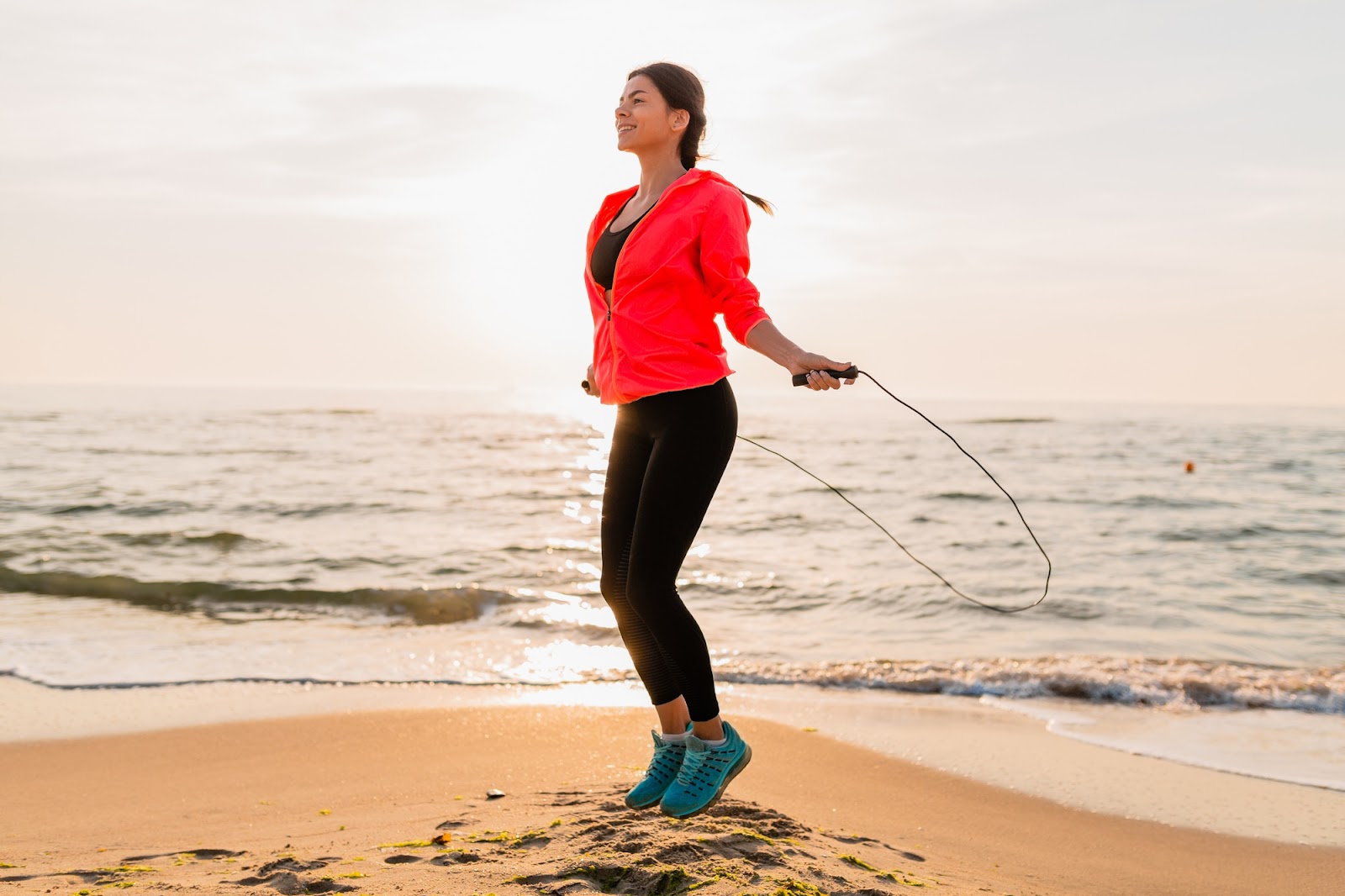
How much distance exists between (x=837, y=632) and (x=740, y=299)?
6.39 m

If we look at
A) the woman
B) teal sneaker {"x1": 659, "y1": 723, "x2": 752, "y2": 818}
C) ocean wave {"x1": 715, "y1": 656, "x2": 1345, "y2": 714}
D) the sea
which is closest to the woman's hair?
the woman

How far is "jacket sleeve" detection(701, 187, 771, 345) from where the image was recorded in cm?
272

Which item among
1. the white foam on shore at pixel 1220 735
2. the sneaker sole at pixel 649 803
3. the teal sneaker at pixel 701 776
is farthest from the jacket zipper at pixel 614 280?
the white foam on shore at pixel 1220 735

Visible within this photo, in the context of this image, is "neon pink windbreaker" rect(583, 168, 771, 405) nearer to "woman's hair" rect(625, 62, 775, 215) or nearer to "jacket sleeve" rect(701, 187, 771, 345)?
"jacket sleeve" rect(701, 187, 771, 345)

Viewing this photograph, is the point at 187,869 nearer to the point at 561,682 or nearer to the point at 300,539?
the point at 561,682

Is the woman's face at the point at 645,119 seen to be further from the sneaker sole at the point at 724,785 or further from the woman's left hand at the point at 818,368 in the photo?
the sneaker sole at the point at 724,785

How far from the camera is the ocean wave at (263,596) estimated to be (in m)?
9.58

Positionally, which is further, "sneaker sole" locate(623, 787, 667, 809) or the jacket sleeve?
"sneaker sole" locate(623, 787, 667, 809)

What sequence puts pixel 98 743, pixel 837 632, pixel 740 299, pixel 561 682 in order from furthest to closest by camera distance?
pixel 837 632
pixel 561 682
pixel 98 743
pixel 740 299

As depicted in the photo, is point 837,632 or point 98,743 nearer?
point 98,743

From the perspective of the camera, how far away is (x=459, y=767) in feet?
16.1

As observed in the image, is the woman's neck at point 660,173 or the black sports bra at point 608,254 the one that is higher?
the woman's neck at point 660,173

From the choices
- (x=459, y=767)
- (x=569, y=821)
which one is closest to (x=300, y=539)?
(x=459, y=767)

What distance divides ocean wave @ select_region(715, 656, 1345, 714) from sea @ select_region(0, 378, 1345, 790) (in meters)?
0.02
